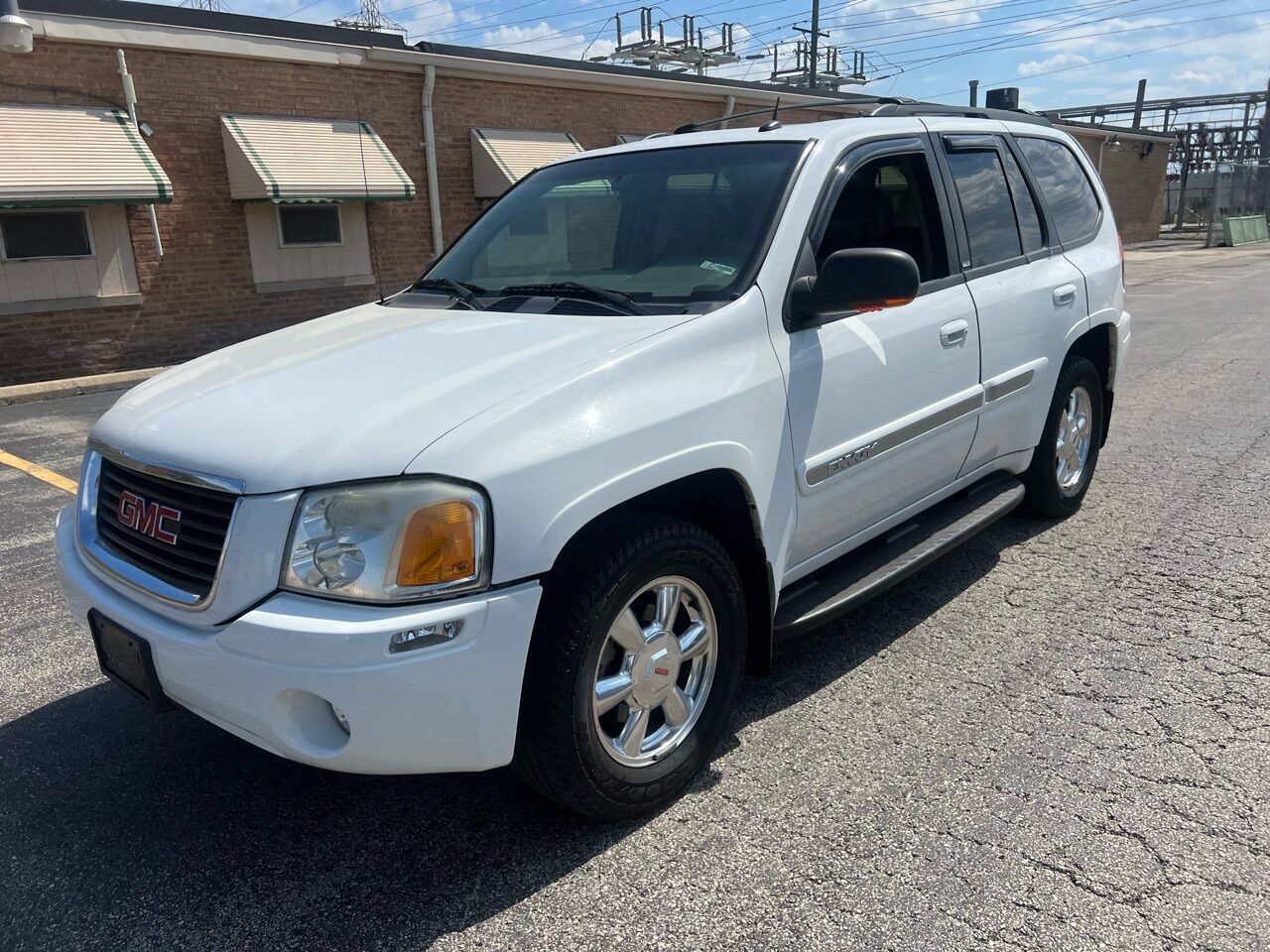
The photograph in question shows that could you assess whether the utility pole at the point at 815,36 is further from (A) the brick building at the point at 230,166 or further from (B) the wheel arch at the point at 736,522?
(B) the wheel arch at the point at 736,522

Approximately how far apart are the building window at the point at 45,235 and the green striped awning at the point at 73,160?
0.72m

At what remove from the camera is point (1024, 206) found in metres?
4.53

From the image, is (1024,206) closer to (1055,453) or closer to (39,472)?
(1055,453)

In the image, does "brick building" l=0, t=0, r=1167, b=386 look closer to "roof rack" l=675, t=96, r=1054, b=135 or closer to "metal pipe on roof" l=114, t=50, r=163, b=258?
"metal pipe on roof" l=114, t=50, r=163, b=258

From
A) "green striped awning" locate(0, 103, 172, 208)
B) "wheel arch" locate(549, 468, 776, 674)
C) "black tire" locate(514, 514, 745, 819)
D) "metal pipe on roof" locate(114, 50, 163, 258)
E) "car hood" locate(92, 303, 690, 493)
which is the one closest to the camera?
"car hood" locate(92, 303, 690, 493)

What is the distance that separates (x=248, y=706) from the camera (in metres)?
2.29

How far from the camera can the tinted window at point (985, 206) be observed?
4070 mm

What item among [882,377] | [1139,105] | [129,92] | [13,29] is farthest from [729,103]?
[1139,105]

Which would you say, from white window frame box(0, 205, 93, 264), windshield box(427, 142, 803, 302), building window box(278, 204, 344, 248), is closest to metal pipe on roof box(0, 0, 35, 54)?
white window frame box(0, 205, 93, 264)

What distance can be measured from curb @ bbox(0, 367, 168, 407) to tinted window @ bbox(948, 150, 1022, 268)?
8837 mm

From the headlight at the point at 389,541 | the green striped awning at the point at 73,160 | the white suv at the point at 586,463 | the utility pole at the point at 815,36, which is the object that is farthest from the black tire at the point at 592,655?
the utility pole at the point at 815,36

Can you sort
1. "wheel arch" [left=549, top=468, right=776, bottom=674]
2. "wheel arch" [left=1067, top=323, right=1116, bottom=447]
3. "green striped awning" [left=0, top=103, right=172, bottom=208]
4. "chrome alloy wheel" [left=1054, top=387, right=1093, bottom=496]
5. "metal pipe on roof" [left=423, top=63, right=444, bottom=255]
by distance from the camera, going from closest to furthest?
"wheel arch" [left=549, top=468, right=776, bottom=674]
"chrome alloy wheel" [left=1054, top=387, right=1093, bottom=496]
"wheel arch" [left=1067, top=323, right=1116, bottom=447]
"green striped awning" [left=0, top=103, right=172, bottom=208]
"metal pipe on roof" [left=423, top=63, right=444, bottom=255]

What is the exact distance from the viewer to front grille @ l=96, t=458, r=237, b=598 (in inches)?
93.9

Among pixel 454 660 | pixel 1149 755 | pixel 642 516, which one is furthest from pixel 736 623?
pixel 1149 755
